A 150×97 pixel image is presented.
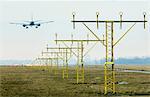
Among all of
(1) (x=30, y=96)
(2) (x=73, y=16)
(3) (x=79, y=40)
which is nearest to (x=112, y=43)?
(2) (x=73, y=16)

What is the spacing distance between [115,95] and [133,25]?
217 inches

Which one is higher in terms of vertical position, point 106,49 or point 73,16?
point 73,16

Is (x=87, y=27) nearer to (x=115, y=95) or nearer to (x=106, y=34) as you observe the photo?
(x=106, y=34)

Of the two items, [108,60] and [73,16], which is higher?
[73,16]

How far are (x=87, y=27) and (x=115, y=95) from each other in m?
5.50

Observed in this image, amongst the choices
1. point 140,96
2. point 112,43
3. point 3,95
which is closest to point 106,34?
point 112,43

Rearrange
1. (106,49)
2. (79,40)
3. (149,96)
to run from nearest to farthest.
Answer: (149,96) < (106,49) < (79,40)

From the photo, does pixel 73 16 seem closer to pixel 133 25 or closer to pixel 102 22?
pixel 102 22

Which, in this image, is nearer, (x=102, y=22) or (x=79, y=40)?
(x=102, y=22)

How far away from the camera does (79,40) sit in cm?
4697

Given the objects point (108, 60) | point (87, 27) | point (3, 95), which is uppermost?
point (87, 27)

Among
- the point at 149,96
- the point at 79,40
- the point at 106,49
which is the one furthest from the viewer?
the point at 79,40

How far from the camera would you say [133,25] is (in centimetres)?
3528

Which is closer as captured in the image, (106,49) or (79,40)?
(106,49)
